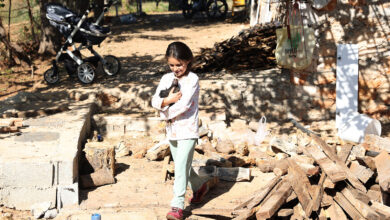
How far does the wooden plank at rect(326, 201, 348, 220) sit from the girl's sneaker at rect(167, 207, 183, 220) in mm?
1240

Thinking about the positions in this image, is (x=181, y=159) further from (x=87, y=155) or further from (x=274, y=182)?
(x=87, y=155)

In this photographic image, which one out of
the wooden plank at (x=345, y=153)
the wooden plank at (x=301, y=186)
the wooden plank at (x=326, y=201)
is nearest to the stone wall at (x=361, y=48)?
the wooden plank at (x=345, y=153)

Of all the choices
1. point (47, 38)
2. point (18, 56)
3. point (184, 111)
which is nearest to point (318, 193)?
point (184, 111)

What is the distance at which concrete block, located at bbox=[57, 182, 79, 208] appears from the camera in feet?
15.6

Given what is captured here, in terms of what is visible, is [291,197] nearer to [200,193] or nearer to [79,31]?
[200,193]

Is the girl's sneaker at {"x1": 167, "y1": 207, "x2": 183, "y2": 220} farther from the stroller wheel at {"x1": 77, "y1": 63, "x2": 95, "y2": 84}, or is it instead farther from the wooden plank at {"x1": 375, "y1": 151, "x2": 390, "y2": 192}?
the stroller wheel at {"x1": 77, "y1": 63, "x2": 95, "y2": 84}

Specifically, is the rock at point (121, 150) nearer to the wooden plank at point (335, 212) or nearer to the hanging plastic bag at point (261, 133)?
the hanging plastic bag at point (261, 133)

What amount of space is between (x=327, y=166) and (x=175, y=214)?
1.39m

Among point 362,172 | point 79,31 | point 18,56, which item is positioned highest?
point 79,31

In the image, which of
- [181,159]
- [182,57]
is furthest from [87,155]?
[182,57]

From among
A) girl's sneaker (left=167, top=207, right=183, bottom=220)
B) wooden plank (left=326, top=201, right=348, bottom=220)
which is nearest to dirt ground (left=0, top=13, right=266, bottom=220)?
girl's sneaker (left=167, top=207, right=183, bottom=220)

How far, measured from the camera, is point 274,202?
162 inches

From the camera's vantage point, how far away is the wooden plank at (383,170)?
4.04m

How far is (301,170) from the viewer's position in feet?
14.8
